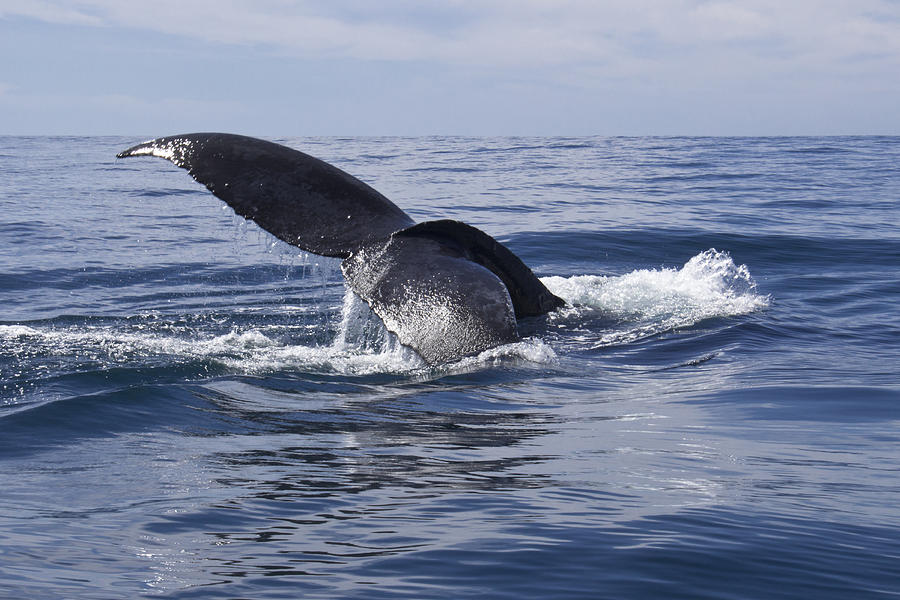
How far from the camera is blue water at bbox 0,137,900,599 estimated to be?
2500mm

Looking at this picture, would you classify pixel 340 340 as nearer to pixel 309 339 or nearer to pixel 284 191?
pixel 309 339

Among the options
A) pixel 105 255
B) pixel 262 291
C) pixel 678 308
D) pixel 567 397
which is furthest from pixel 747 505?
pixel 105 255

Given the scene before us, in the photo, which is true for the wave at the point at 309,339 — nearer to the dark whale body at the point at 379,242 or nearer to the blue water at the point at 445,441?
the blue water at the point at 445,441

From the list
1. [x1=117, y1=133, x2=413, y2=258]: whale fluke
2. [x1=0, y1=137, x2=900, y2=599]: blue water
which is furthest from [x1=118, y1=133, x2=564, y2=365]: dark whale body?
[x1=0, y1=137, x2=900, y2=599]: blue water

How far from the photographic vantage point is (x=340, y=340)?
6.85 m

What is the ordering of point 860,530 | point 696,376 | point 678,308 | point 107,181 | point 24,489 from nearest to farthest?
1. point 860,530
2. point 24,489
3. point 696,376
4. point 678,308
5. point 107,181

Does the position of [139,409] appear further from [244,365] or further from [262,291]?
[262,291]

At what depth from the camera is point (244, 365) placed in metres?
6.07

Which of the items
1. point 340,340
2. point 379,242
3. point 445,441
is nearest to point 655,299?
point 340,340

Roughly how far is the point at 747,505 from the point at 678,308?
5.32 metres

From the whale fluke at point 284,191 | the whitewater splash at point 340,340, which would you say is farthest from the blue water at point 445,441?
the whale fluke at point 284,191

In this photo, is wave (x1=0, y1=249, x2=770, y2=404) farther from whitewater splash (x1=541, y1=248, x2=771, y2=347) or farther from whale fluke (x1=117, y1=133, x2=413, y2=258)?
whale fluke (x1=117, y1=133, x2=413, y2=258)

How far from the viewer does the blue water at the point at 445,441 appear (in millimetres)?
2500

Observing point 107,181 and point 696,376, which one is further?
point 107,181
